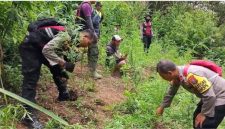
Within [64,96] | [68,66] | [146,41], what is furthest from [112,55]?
[146,41]

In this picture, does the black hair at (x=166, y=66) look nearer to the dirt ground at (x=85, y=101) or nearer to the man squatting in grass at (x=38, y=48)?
the man squatting in grass at (x=38, y=48)

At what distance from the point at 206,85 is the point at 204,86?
0.08ft

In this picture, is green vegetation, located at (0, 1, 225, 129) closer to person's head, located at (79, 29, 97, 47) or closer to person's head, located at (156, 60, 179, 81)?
person's head, located at (79, 29, 97, 47)

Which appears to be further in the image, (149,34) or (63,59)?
(149,34)

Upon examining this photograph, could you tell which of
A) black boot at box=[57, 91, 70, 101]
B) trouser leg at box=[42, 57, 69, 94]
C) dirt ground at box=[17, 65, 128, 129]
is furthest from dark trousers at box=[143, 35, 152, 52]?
trouser leg at box=[42, 57, 69, 94]

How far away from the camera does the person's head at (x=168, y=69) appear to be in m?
4.57

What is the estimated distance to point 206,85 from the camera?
450 centimetres

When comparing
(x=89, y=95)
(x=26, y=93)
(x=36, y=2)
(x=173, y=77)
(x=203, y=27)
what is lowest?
(x=203, y=27)

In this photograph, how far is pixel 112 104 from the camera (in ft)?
22.0

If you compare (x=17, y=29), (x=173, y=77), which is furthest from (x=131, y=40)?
(x=173, y=77)

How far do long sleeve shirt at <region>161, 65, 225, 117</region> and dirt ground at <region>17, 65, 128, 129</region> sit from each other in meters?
1.60

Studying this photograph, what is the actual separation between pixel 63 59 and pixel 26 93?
0.71 metres

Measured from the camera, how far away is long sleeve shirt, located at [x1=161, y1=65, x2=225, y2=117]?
4500 mm

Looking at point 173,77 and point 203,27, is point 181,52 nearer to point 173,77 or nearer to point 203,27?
point 203,27
